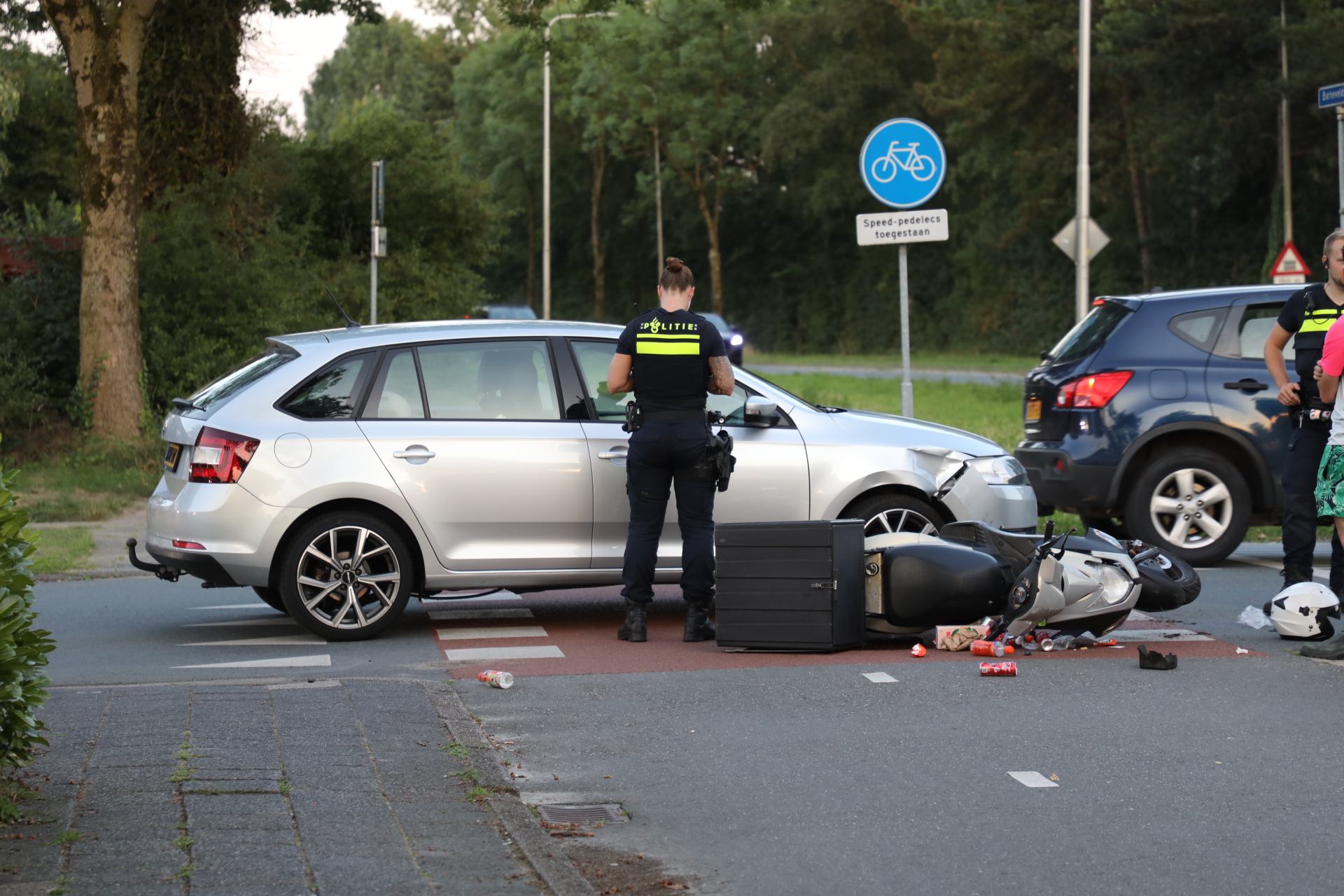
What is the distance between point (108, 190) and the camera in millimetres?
16312

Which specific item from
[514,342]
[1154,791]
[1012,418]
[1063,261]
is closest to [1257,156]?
[1063,261]

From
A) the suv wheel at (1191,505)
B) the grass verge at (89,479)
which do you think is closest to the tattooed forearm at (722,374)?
the suv wheel at (1191,505)

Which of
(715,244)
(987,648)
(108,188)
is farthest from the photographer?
(715,244)

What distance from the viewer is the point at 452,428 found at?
26.4ft

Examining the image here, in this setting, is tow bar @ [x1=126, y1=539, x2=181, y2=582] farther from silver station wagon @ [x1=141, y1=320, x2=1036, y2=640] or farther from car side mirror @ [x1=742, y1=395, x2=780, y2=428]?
car side mirror @ [x1=742, y1=395, x2=780, y2=428]

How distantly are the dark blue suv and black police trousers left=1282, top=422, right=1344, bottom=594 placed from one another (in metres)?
2.32

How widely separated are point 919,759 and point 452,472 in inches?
131

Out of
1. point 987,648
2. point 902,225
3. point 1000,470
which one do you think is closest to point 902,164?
point 902,225

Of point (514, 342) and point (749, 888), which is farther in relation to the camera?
point (514, 342)

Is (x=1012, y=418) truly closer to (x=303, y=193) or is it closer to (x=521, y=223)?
(x=303, y=193)

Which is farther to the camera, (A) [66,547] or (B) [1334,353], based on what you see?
(A) [66,547]

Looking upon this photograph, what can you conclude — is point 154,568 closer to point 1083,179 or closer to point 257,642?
point 257,642

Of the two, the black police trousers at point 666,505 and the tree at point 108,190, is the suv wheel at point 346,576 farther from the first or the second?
the tree at point 108,190

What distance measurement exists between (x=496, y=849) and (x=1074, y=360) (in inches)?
283
